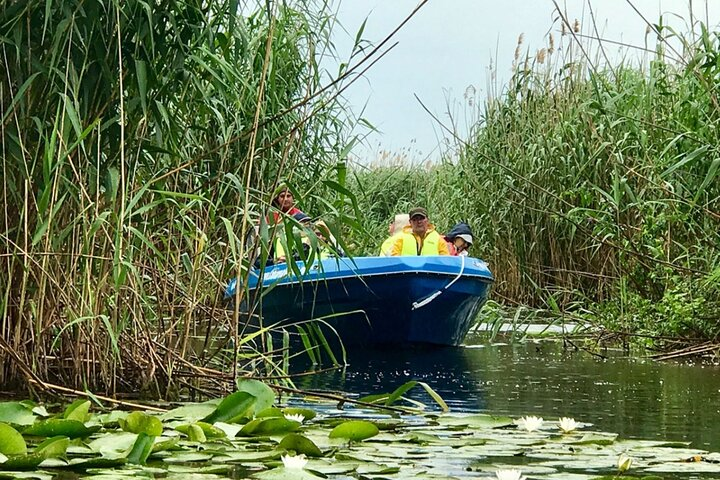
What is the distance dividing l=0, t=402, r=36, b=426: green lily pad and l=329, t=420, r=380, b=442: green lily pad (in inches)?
32.1

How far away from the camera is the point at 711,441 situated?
371cm

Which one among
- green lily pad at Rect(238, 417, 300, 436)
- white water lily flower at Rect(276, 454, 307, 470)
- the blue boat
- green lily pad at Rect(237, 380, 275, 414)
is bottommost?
white water lily flower at Rect(276, 454, 307, 470)

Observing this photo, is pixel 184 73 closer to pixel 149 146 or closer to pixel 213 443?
pixel 149 146

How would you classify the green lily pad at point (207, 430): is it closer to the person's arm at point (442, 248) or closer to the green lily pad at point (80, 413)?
the green lily pad at point (80, 413)

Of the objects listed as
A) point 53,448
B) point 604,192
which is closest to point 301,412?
point 53,448

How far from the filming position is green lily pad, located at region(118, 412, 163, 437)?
3.23 meters

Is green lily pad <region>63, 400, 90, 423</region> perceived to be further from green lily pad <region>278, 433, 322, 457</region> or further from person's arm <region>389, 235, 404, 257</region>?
person's arm <region>389, 235, 404, 257</region>

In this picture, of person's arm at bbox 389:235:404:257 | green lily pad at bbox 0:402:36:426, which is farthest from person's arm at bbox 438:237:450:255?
green lily pad at bbox 0:402:36:426

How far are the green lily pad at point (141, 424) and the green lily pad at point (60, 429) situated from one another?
8cm

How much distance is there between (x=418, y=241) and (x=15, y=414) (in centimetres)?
634

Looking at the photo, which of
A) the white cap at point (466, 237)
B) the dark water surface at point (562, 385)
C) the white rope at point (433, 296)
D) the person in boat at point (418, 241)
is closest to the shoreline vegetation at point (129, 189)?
the dark water surface at point (562, 385)

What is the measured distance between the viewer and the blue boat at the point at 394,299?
26.6 feet

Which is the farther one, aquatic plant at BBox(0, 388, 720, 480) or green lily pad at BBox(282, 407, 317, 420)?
green lily pad at BBox(282, 407, 317, 420)

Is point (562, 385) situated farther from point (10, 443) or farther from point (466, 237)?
point (466, 237)
